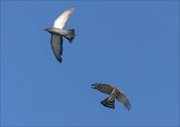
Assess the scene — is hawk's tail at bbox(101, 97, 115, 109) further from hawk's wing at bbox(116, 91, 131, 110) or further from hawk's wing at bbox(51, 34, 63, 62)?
hawk's wing at bbox(51, 34, 63, 62)

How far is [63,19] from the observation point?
36.7m

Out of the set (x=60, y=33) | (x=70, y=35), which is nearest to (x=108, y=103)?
(x=60, y=33)

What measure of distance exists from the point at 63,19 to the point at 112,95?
23.7 ft

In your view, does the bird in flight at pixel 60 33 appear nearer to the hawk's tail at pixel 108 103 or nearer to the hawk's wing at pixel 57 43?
the hawk's wing at pixel 57 43

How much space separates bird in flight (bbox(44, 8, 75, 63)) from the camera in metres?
34.4

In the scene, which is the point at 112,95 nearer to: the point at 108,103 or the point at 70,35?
the point at 108,103

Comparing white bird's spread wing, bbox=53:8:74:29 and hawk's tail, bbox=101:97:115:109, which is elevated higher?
white bird's spread wing, bbox=53:8:74:29

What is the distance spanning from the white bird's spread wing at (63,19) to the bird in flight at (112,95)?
571cm

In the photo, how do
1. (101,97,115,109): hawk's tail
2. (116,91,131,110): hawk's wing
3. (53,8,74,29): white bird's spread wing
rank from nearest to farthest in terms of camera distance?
(53,8,74,29): white bird's spread wing → (101,97,115,109): hawk's tail → (116,91,131,110): hawk's wing

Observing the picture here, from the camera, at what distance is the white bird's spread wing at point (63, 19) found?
36.2 metres

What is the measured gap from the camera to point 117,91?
39531mm

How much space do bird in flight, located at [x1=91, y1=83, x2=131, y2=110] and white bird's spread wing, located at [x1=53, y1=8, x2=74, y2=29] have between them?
5714mm

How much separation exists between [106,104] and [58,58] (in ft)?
17.7

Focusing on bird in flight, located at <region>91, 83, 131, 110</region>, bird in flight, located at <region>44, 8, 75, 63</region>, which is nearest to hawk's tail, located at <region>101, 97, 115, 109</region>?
bird in flight, located at <region>91, 83, 131, 110</region>
